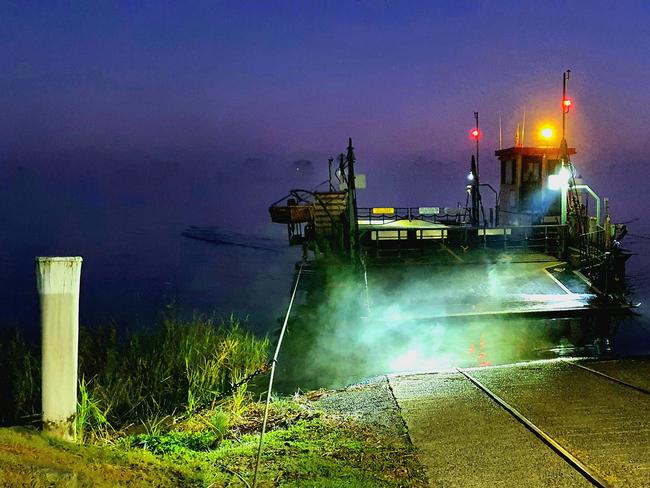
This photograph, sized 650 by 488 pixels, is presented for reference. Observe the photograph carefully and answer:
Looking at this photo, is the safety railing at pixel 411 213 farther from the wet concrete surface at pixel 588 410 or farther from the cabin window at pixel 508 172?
the wet concrete surface at pixel 588 410

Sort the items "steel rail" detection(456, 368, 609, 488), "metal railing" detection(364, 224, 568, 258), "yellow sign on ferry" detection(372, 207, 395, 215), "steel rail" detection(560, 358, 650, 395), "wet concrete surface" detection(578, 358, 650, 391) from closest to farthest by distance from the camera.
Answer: "steel rail" detection(456, 368, 609, 488)
"steel rail" detection(560, 358, 650, 395)
"wet concrete surface" detection(578, 358, 650, 391)
"metal railing" detection(364, 224, 568, 258)
"yellow sign on ferry" detection(372, 207, 395, 215)

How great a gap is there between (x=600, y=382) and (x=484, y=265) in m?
10.7

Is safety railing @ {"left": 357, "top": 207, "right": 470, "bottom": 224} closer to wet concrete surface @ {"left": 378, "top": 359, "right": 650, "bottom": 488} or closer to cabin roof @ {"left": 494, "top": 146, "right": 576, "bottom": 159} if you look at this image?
cabin roof @ {"left": 494, "top": 146, "right": 576, "bottom": 159}

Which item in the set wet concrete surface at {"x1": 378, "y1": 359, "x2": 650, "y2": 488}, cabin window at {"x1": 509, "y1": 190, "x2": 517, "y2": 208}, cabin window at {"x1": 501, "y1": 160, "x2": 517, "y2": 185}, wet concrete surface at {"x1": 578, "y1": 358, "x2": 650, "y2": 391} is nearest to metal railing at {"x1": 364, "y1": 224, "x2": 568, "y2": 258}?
cabin window at {"x1": 509, "y1": 190, "x2": 517, "y2": 208}

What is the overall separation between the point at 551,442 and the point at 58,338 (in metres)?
4.74

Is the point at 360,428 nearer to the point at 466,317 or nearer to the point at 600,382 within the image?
the point at 600,382

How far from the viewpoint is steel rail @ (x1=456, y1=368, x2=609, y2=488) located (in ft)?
15.1

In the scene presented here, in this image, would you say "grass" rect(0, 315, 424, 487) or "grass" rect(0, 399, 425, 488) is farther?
"grass" rect(0, 315, 424, 487)

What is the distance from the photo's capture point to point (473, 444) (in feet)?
17.7

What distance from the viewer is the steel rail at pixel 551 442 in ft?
15.1

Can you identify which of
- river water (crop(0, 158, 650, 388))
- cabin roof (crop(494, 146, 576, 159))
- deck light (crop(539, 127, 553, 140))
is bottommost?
river water (crop(0, 158, 650, 388))

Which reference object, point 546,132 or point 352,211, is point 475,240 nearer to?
point 352,211

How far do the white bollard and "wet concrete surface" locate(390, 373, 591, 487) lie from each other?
332 centimetres

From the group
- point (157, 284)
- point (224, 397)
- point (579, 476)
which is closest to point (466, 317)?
point (224, 397)
